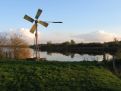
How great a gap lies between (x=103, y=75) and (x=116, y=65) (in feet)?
11.7

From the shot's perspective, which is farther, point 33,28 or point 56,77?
point 33,28

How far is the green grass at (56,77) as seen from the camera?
1998cm

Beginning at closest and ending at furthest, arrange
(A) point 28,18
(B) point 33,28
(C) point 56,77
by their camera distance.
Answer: (C) point 56,77 → (B) point 33,28 → (A) point 28,18

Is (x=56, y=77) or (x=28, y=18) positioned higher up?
(x=28, y=18)

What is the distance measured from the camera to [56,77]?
21.7 metres

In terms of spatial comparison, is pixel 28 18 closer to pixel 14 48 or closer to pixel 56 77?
pixel 14 48

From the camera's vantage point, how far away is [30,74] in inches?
869

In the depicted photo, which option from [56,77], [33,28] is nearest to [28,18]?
[33,28]

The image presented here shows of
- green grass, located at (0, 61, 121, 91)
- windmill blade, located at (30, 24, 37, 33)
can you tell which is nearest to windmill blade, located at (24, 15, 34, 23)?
windmill blade, located at (30, 24, 37, 33)

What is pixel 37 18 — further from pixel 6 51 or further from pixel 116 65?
pixel 116 65

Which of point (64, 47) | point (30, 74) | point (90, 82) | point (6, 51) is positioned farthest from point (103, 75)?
point (64, 47)

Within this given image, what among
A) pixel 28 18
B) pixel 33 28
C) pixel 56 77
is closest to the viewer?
pixel 56 77

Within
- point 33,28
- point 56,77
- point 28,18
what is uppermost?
point 28,18

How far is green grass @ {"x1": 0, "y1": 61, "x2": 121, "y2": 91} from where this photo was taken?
19984 millimetres
